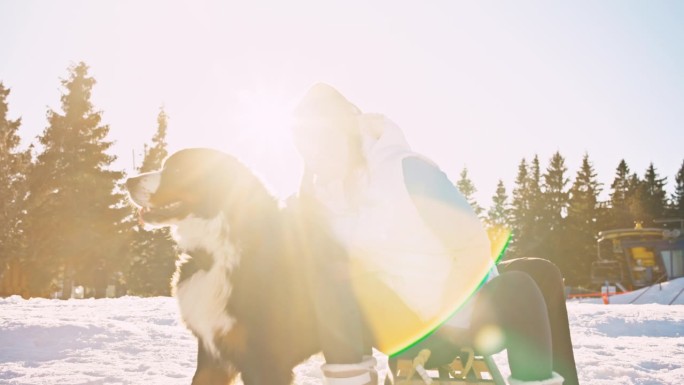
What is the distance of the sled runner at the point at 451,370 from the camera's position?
2.28m

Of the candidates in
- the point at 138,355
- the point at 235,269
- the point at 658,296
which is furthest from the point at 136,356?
the point at 658,296

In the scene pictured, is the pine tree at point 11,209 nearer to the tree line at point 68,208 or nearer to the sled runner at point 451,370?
the tree line at point 68,208

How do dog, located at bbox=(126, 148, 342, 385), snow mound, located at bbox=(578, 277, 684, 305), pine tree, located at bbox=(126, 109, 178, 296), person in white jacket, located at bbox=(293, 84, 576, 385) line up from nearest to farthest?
1. person in white jacket, located at bbox=(293, 84, 576, 385)
2. dog, located at bbox=(126, 148, 342, 385)
3. snow mound, located at bbox=(578, 277, 684, 305)
4. pine tree, located at bbox=(126, 109, 178, 296)

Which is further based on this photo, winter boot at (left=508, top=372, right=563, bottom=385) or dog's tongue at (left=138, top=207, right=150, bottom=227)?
dog's tongue at (left=138, top=207, right=150, bottom=227)

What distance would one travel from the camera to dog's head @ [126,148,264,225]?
364 centimetres

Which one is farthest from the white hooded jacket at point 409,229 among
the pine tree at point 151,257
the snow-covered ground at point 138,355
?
the pine tree at point 151,257

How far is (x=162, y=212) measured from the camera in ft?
12.6

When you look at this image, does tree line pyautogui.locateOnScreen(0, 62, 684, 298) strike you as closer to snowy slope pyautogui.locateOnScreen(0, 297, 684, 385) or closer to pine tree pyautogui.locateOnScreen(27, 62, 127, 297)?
pine tree pyautogui.locateOnScreen(27, 62, 127, 297)

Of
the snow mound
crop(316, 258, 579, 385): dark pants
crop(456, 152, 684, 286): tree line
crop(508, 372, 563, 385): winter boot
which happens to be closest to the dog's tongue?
crop(316, 258, 579, 385): dark pants

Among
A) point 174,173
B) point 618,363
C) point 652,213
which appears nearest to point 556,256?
point 652,213

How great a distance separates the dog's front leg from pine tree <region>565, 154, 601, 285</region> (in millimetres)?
48773

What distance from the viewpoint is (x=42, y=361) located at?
209 inches

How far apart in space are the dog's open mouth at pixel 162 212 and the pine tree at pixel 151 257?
30910 millimetres

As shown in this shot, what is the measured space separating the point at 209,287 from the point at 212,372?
505 mm
